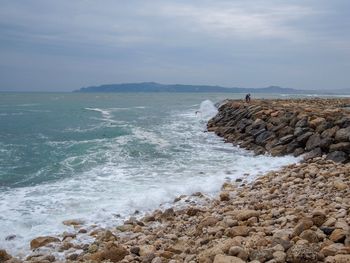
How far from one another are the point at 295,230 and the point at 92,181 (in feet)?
22.3

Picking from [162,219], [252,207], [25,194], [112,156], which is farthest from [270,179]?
[112,156]

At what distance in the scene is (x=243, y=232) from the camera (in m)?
5.51

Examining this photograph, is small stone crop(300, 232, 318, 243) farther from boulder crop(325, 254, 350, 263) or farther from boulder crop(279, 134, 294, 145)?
boulder crop(279, 134, 294, 145)

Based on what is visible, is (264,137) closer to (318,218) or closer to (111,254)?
(318,218)

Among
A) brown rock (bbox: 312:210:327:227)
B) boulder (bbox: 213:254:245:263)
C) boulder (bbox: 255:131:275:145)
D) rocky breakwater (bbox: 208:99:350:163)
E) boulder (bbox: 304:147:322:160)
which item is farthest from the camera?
boulder (bbox: 255:131:275:145)

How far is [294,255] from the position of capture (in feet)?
14.1

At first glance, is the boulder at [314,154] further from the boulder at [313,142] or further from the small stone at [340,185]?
the small stone at [340,185]

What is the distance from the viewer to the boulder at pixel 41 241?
6223 mm

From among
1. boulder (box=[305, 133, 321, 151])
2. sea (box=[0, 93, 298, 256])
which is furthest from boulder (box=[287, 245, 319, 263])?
boulder (box=[305, 133, 321, 151])

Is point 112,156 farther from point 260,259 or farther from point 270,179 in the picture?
point 260,259

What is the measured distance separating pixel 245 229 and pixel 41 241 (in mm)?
3273

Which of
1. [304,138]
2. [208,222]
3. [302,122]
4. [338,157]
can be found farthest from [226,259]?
[302,122]

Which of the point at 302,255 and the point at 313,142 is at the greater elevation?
the point at 313,142

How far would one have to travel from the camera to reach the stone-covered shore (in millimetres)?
4668
